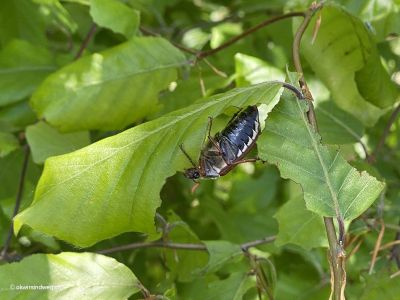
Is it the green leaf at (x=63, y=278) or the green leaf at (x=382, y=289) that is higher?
the green leaf at (x=63, y=278)

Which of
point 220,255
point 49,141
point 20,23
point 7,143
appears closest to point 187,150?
point 220,255

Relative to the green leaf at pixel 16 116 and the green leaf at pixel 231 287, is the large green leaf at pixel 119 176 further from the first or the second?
the green leaf at pixel 16 116

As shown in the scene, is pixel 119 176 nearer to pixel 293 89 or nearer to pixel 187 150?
pixel 187 150

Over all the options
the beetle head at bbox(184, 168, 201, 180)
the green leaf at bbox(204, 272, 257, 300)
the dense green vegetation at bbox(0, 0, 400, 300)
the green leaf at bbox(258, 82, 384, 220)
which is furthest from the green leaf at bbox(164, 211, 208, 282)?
the green leaf at bbox(258, 82, 384, 220)

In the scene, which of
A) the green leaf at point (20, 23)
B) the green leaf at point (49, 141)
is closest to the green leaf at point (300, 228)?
the green leaf at point (49, 141)

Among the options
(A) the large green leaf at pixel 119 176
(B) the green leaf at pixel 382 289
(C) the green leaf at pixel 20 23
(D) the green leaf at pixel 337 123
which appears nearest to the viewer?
(A) the large green leaf at pixel 119 176

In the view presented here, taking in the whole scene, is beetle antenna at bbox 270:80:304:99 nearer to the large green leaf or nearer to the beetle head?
the large green leaf

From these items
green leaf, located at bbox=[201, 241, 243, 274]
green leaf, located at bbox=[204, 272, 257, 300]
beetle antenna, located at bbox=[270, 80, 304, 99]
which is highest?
beetle antenna, located at bbox=[270, 80, 304, 99]
